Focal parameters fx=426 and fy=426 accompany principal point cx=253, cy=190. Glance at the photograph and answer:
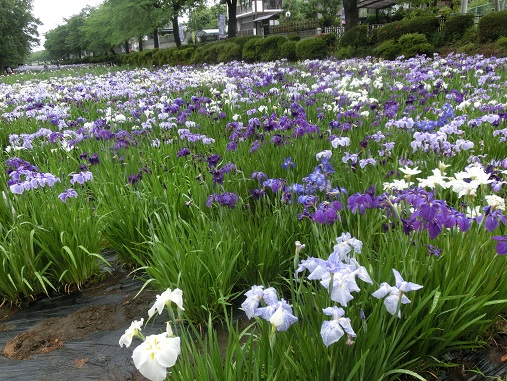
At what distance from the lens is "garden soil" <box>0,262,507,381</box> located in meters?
2.10

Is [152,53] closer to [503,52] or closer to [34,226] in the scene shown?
[503,52]

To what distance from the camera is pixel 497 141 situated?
4121 mm

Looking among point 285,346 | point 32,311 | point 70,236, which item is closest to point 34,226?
point 70,236

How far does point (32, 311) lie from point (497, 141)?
4298 mm

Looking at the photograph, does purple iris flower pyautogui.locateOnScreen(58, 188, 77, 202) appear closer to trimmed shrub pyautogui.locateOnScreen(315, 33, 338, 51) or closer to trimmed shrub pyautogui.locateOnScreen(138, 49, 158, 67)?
trimmed shrub pyautogui.locateOnScreen(315, 33, 338, 51)

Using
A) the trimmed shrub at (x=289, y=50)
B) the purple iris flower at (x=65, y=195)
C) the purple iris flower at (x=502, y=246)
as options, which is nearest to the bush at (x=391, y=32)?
the trimmed shrub at (x=289, y=50)

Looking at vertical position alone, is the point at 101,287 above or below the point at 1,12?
below

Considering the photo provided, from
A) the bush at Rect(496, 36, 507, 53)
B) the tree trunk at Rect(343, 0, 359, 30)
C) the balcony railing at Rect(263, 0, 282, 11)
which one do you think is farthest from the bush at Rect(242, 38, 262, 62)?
the balcony railing at Rect(263, 0, 282, 11)

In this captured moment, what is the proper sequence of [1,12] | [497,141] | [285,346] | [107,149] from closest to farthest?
[285,346] → [497,141] → [107,149] → [1,12]

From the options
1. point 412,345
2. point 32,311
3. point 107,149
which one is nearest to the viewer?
point 412,345

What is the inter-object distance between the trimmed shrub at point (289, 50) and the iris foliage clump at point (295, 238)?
1494 cm

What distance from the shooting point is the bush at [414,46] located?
14.6 meters

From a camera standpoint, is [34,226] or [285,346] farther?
[34,226]

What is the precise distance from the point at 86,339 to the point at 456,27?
17608mm
